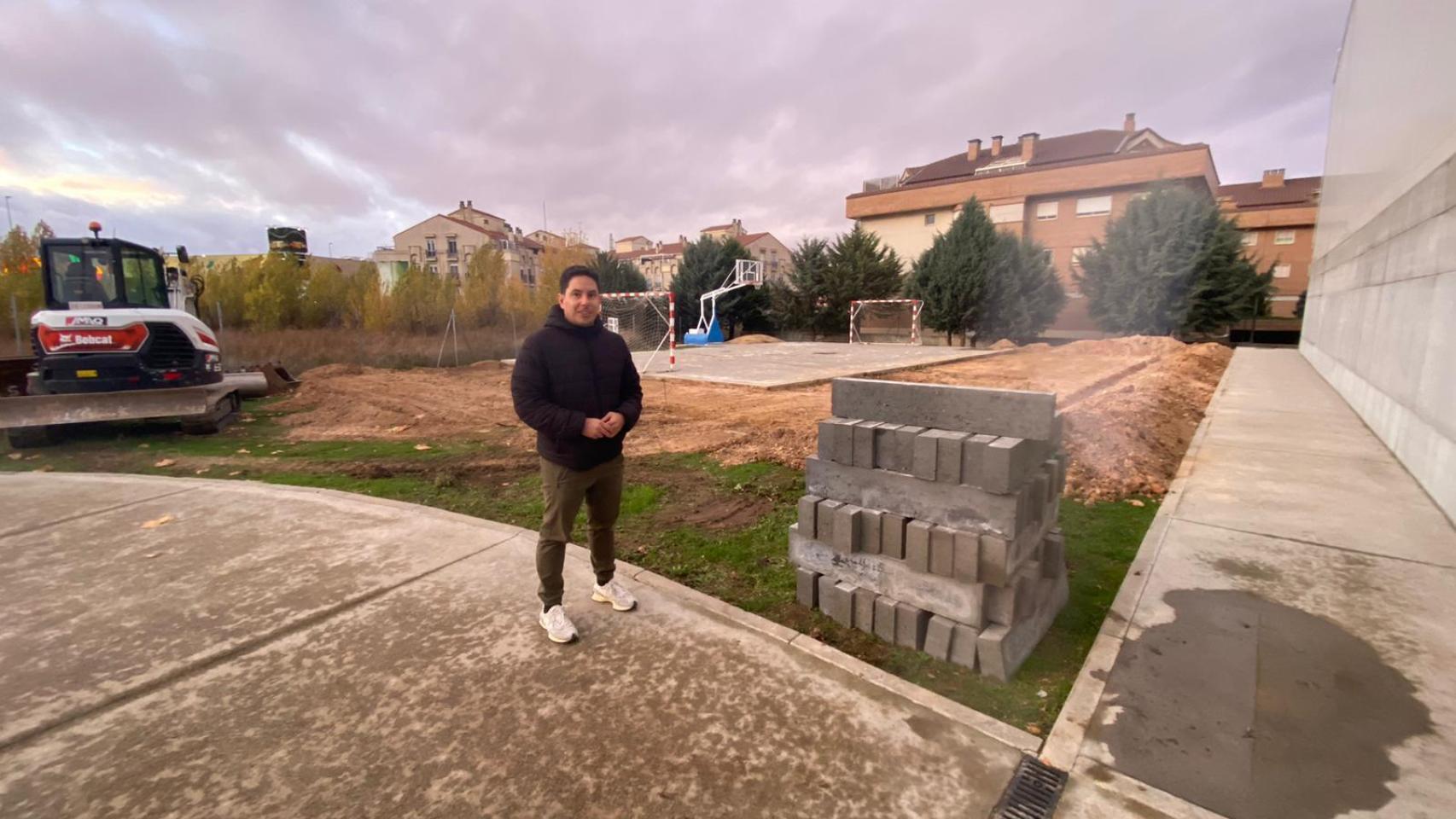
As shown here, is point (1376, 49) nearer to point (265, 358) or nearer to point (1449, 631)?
point (1449, 631)

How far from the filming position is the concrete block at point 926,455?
9.20 feet

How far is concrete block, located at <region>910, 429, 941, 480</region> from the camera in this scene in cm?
280

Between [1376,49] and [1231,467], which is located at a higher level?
[1376,49]

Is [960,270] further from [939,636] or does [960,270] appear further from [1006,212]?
[939,636]

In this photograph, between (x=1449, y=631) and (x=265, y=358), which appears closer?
(x=1449, y=631)

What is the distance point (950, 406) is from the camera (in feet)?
9.74

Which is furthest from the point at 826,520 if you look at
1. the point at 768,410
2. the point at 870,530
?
the point at 768,410

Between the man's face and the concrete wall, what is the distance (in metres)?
6.45

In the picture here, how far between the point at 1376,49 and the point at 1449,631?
1192cm

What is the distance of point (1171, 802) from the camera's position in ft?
6.52

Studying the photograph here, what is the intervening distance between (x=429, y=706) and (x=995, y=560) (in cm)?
248

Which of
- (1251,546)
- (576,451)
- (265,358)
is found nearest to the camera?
(576,451)

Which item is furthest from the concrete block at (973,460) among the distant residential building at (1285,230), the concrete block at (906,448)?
the distant residential building at (1285,230)

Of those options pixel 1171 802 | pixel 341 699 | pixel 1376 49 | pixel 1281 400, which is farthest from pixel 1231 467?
pixel 1376 49
